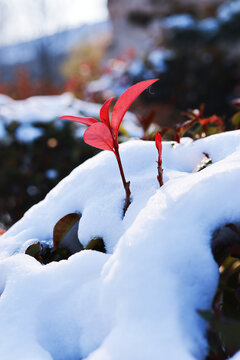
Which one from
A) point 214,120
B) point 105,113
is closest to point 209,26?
point 214,120

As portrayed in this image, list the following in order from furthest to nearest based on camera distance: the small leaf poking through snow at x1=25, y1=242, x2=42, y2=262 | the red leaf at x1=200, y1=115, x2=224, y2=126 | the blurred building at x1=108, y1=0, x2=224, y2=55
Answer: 1. the blurred building at x1=108, y1=0, x2=224, y2=55
2. the red leaf at x1=200, y1=115, x2=224, y2=126
3. the small leaf poking through snow at x1=25, y1=242, x2=42, y2=262

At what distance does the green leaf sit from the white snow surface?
0.02 m

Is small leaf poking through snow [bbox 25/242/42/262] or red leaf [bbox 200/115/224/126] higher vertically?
red leaf [bbox 200/115/224/126]

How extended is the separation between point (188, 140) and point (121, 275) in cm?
59

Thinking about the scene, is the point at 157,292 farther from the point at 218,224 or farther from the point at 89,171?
the point at 89,171

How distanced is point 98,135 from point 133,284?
342 millimetres

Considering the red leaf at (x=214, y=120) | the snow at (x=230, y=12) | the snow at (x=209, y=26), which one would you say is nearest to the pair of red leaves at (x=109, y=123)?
the red leaf at (x=214, y=120)

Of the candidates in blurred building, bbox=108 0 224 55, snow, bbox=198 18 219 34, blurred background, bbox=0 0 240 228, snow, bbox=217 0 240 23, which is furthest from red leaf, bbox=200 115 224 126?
blurred building, bbox=108 0 224 55

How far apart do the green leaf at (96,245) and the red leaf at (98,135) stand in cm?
22

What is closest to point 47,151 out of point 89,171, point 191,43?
point 89,171

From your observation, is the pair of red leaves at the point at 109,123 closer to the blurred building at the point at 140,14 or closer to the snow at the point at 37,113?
the snow at the point at 37,113

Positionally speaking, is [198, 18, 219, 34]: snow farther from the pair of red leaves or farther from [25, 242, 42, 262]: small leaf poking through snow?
[25, 242, 42, 262]: small leaf poking through snow

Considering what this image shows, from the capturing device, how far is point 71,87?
6.52 metres

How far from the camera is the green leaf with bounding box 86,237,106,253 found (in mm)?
857
